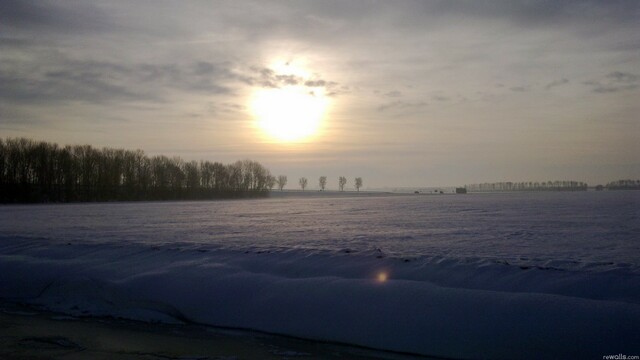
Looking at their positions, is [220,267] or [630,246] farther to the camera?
[630,246]

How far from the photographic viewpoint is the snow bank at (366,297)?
7.75 m

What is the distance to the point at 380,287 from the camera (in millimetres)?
9914

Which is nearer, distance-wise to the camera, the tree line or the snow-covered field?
the snow-covered field

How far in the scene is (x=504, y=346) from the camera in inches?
298

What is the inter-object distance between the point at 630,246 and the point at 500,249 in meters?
3.68


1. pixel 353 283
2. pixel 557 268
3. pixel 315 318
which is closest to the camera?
pixel 315 318

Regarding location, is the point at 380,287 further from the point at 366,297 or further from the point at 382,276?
the point at 382,276

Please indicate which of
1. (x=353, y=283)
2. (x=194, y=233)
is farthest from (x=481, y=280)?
(x=194, y=233)

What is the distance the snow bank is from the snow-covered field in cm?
3

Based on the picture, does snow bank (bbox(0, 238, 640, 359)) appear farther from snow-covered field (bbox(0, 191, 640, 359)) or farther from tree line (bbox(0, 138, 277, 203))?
tree line (bbox(0, 138, 277, 203))

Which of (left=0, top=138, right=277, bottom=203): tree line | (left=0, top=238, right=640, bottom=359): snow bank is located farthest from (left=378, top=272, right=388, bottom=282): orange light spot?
(left=0, top=138, right=277, bottom=203): tree line

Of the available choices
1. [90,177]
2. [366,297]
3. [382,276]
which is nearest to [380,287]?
[366,297]

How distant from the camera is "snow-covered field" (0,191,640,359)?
25.9 feet

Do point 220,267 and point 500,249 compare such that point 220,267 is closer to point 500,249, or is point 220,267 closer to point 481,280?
point 481,280
